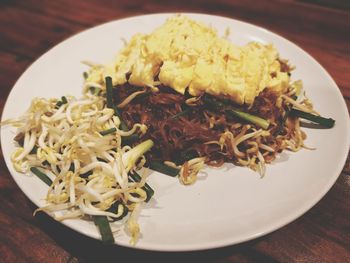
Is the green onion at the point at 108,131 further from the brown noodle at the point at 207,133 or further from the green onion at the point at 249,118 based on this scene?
the green onion at the point at 249,118

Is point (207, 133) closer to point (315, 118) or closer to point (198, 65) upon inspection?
point (198, 65)

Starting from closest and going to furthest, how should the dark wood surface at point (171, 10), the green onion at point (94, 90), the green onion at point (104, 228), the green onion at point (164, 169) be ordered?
the green onion at point (104, 228), the dark wood surface at point (171, 10), the green onion at point (164, 169), the green onion at point (94, 90)

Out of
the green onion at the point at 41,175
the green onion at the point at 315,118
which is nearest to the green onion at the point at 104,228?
the green onion at the point at 41,175

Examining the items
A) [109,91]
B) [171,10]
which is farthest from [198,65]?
[171,10]

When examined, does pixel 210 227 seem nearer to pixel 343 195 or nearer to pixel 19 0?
pixel 343 195

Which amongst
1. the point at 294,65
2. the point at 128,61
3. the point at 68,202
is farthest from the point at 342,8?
the point at 68,202

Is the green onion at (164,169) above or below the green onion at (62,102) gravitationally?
below

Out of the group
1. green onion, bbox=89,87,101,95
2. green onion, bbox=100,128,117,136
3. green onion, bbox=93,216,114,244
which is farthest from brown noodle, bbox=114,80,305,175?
green onion, bbox=93,216,114,244
